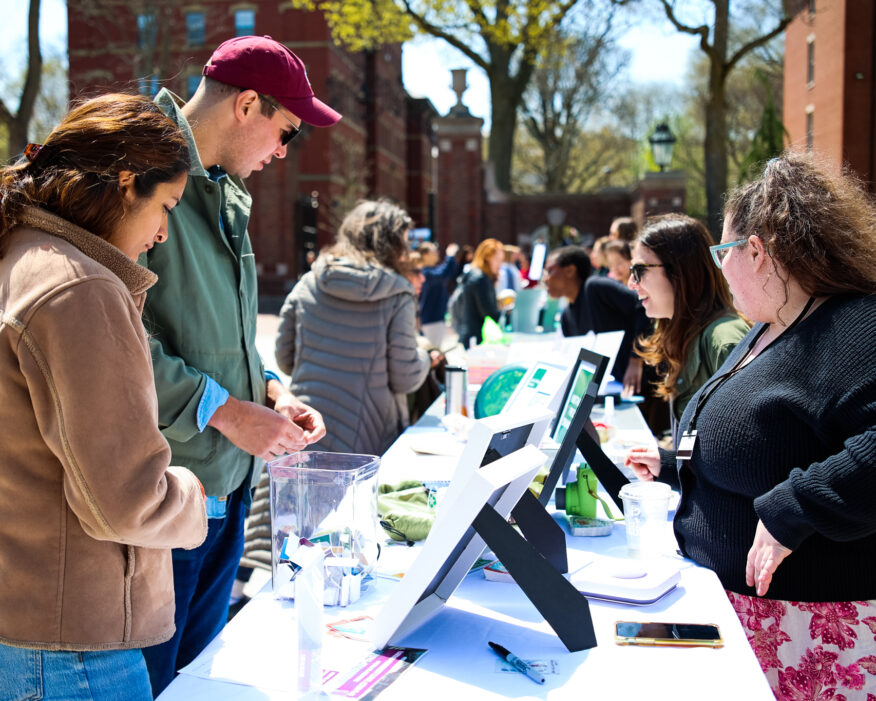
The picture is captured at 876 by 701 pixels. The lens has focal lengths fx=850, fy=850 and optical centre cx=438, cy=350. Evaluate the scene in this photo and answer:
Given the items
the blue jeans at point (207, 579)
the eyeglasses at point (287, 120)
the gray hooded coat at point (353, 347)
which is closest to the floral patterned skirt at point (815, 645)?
the blue jeans at point (207, 579)

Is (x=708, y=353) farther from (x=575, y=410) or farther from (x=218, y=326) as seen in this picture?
(x=218, y=326)

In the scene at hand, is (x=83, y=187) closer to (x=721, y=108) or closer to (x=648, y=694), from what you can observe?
(x=648, y=694)

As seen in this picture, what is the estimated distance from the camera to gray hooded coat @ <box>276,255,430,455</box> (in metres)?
4.19

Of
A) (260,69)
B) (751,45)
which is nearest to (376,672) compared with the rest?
(260,69)

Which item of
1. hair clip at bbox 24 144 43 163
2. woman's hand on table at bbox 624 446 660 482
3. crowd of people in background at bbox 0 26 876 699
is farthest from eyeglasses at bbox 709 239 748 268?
hair clip at bbox 24 144 43 163

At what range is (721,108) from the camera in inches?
695

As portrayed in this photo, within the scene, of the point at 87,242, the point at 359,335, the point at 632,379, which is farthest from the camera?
the point at 632,379

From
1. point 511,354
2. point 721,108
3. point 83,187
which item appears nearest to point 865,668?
point 83,187

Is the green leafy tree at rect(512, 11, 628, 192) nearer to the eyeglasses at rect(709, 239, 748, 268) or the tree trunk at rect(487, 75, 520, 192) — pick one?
the tree trunk at rect(487, 75, 520, 192)

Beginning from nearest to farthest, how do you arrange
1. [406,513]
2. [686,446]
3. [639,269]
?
[686,446] < [406,513] < [639,269]

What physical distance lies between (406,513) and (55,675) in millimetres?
1121

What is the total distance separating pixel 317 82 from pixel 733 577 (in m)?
36.2

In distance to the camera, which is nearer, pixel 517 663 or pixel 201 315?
pixel 517 663

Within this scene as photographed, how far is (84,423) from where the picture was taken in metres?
1.48
